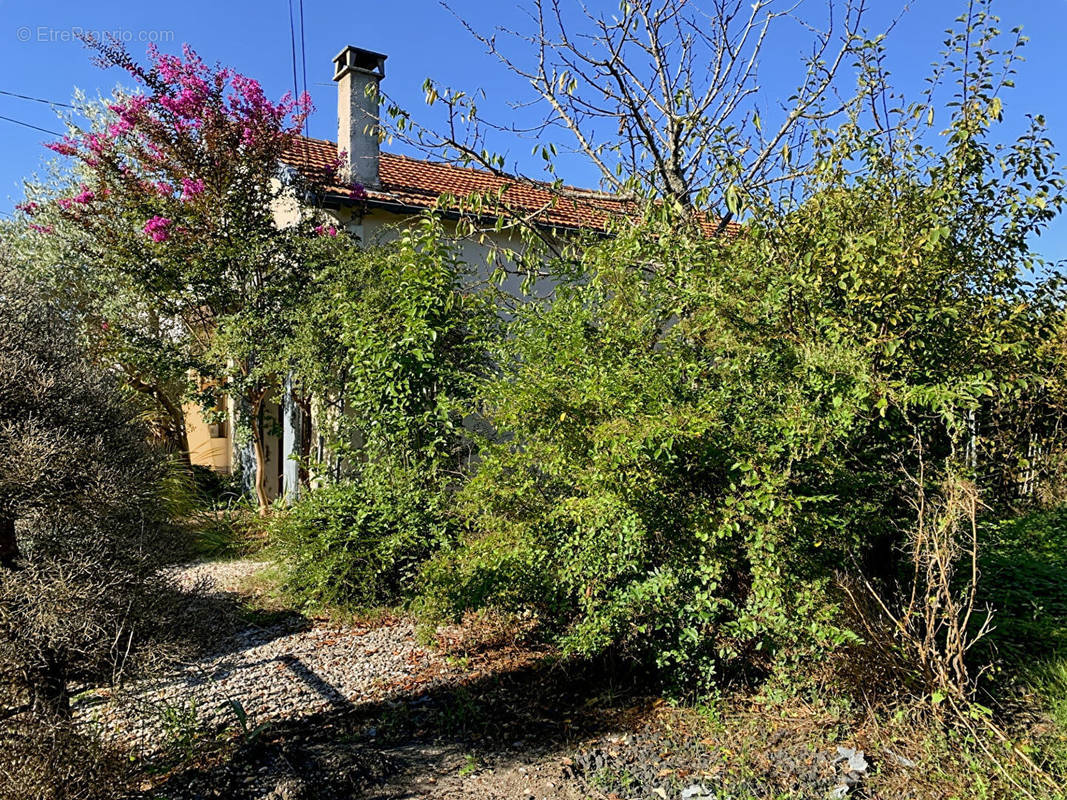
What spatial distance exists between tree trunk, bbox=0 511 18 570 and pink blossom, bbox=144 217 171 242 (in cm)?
675

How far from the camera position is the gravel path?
13.9ft

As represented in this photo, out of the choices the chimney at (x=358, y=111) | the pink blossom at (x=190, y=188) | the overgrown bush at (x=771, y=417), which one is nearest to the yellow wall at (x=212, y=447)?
the pink blossom at (x=190, y=188)

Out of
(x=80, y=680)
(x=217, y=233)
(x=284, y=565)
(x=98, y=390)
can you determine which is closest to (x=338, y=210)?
(x=217, y=233)

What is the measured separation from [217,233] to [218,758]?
7.19 m

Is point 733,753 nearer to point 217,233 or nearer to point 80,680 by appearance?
point 80,680

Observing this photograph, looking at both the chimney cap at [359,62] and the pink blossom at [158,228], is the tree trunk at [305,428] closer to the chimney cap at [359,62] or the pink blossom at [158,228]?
the pink blossom at [158,228]

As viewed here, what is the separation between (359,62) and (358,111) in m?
0.69

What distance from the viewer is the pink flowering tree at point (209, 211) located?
928cm

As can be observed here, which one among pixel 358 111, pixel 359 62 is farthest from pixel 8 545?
pixel 359 62

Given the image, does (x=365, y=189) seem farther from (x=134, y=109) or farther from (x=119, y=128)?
(x=119, y=128)

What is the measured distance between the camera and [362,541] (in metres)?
6.25

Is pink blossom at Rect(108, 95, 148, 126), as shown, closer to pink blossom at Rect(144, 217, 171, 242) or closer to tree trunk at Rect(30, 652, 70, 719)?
pink blossom at Rect(144, 217, 171, 242)

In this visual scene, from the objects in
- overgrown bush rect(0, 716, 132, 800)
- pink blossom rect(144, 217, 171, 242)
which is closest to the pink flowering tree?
pink blossom rect(144, 217, 171, 242)

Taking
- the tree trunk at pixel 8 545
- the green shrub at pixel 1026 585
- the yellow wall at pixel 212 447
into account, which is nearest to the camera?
the tree trunk at pixel 8 545
